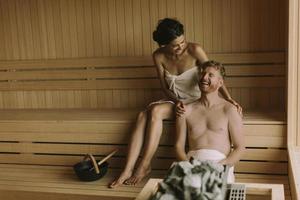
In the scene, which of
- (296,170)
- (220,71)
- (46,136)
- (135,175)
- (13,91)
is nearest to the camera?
(296,170)

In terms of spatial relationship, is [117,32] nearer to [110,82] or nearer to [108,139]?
[110,82]

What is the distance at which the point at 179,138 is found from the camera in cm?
304

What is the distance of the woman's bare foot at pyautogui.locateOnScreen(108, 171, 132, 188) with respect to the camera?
310 centimetres

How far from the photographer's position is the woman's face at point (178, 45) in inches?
126

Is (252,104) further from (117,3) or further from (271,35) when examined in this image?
(117,3)

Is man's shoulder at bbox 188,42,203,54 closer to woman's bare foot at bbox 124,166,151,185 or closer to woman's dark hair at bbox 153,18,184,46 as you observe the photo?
woman's dark hair at bbox 153,18,184,46

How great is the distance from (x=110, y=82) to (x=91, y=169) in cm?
114

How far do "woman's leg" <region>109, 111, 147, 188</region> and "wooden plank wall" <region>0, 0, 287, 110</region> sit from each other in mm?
782

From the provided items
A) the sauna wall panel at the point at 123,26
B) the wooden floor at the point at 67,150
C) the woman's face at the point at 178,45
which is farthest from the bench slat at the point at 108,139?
the sauna wall panel at the point at 123,26

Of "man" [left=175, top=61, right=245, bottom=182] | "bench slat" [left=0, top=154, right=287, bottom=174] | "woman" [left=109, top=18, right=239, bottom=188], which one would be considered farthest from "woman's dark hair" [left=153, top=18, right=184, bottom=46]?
"bench slat" [left=0, top=154, right=287, bottom=174]

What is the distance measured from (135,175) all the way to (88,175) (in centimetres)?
35

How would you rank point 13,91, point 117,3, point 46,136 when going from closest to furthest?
point 46,136, point 117,3, point 13,91

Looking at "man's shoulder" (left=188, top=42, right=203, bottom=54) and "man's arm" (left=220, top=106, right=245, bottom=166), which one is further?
"man's shoulder" (left=188, top=42, right=203, bottom=54)

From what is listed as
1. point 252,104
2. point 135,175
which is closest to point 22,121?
point 135,175
